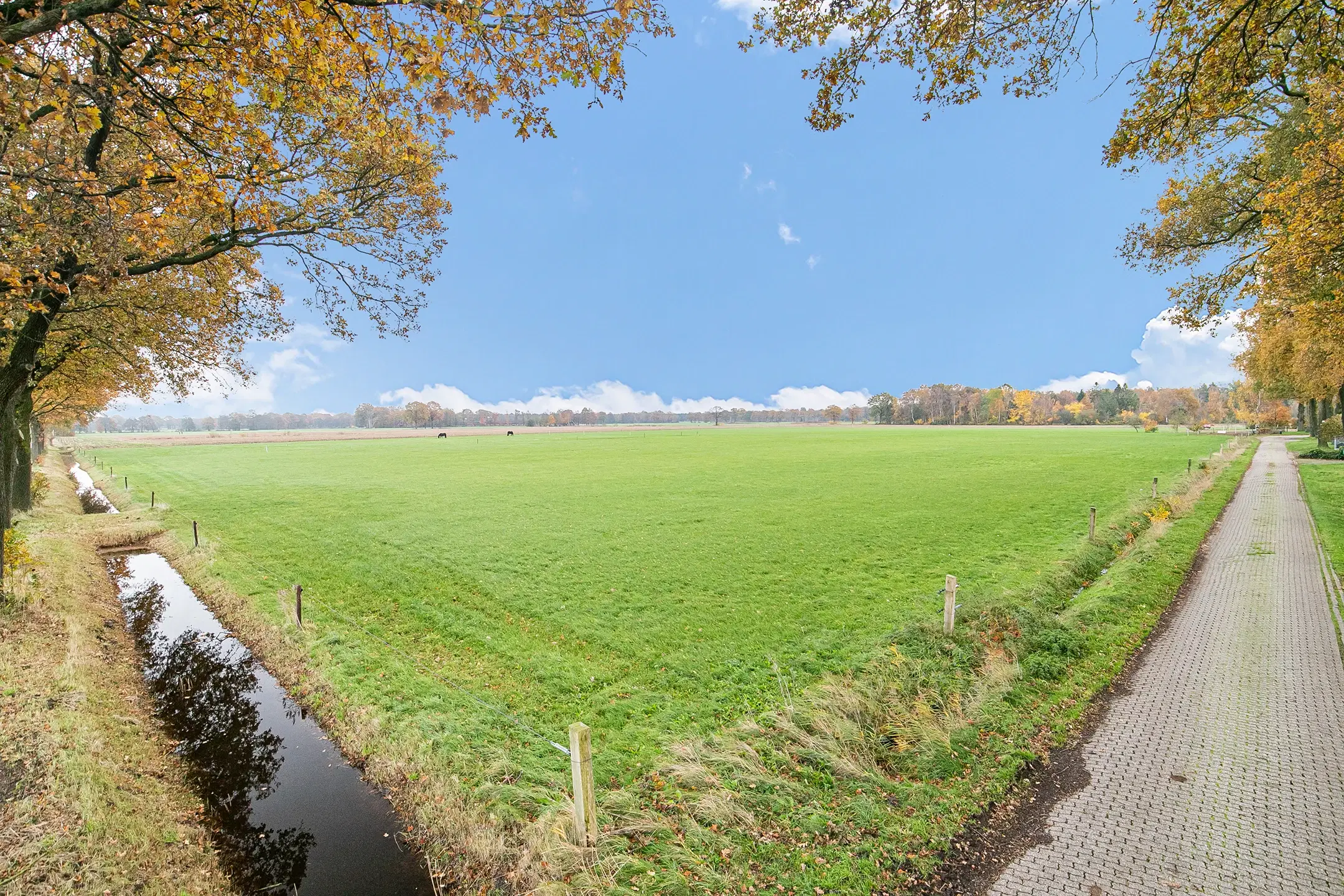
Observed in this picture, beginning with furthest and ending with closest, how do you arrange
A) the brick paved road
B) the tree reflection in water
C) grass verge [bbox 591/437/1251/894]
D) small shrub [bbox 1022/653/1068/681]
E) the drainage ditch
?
small shrub [bbox 1022/653/1068/681] → the tree reflection in water → the drainage ditch → grass verge [bbox 591/437/1251/894] → the brick paved road

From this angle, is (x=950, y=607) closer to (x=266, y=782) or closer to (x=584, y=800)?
(x=584, y=800)

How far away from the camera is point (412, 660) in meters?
11.6

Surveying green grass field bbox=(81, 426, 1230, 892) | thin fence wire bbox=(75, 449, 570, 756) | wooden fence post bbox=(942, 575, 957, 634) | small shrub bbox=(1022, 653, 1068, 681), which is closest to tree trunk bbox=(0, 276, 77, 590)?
thin fence wire bbox=(75, 449, 570, 756)

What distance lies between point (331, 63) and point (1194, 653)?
16.0 meters

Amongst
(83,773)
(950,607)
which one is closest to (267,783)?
(83,773)

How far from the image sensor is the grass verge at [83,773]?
589 centimetres

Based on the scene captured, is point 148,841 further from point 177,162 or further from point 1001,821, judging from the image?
point 1001,821

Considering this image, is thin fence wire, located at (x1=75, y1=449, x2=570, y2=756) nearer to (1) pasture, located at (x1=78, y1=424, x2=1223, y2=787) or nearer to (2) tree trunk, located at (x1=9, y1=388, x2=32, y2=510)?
(1) pasture, located at (x1=78, y1=424, x2=1223, y2=787)

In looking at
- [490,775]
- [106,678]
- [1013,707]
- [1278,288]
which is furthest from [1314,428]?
[106,678]

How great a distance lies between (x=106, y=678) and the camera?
10.6 m

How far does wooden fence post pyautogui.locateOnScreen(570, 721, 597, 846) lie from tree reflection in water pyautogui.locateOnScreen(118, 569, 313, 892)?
3910mm

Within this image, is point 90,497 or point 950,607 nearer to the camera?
point 950,607

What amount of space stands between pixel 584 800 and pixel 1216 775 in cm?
761

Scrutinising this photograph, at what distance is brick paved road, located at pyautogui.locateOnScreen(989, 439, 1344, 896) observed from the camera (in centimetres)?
513
